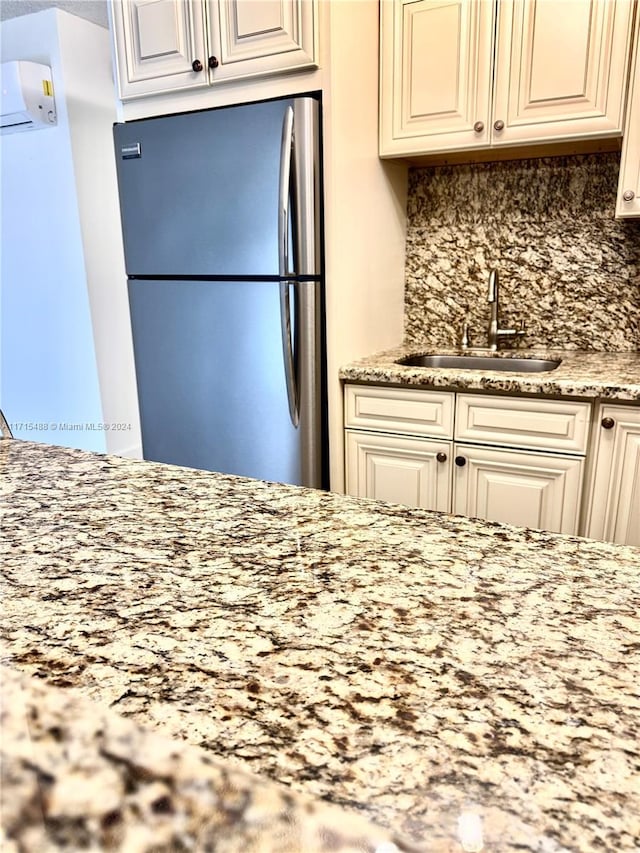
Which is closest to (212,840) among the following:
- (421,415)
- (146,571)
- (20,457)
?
(146,571)

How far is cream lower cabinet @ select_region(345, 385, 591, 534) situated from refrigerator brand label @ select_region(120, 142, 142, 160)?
1134mm

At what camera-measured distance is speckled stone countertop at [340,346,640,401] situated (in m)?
1.77

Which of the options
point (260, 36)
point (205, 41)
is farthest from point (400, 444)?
point (205, 41)

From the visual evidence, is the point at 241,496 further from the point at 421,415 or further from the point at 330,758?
the point at 421,415


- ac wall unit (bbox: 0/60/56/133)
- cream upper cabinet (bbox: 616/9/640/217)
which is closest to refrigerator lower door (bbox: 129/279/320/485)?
cream upper cabinet (bbox: 616/9/640/217)

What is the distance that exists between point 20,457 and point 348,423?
1.23 metres

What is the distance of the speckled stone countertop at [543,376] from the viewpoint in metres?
1.77

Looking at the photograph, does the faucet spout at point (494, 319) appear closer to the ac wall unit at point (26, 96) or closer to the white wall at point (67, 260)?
the white wall at point (67, 260)

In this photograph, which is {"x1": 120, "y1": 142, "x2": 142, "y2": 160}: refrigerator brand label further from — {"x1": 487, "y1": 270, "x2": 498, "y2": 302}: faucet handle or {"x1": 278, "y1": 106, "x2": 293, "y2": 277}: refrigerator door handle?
{"x1": 487, "y1": 270, "x2": 498, "y2": 302}: faucet handle

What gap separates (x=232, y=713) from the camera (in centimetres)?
46

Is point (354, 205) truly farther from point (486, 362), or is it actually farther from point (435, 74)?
point (486, 362)

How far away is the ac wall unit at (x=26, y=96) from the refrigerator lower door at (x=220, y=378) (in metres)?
1.39

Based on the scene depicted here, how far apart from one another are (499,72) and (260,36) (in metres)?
0.77

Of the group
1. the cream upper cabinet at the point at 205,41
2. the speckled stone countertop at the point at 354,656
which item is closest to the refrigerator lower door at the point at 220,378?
the cream upper cabinet at the point at 205,41
